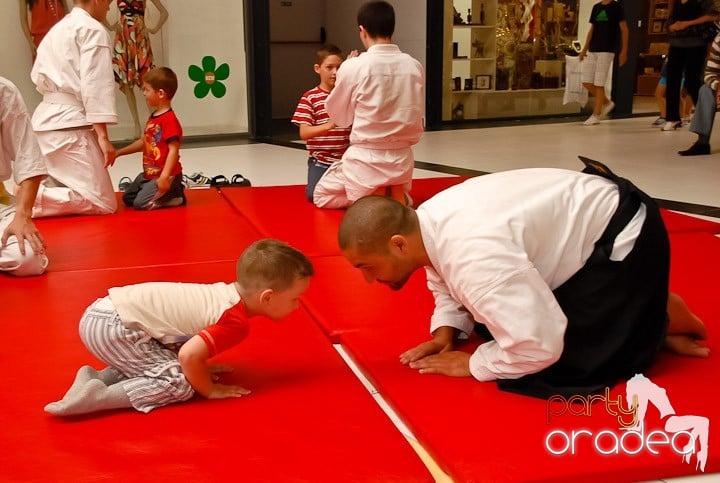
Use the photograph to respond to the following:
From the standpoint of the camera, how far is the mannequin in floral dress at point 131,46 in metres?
7.71

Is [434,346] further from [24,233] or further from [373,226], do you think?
[24,233]

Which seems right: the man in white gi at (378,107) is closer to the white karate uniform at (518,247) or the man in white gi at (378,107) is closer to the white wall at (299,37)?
the white karate uniform at (518,247)

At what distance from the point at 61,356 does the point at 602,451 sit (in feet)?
5.05

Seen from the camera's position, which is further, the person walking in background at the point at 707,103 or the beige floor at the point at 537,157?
the person walking in background at the point at 707,103

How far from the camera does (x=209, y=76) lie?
8445 millimetres

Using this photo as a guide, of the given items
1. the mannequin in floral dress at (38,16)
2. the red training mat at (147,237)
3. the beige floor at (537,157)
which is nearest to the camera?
the red training mat at (147,237)

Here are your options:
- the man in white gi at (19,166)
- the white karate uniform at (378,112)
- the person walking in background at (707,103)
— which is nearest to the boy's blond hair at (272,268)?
the man in white gi at (19,166)

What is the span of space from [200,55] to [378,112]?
A: 16.1 feet

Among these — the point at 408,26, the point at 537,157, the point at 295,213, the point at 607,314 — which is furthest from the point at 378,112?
the point at 408,26

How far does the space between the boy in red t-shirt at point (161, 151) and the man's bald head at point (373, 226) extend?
2.69 meters

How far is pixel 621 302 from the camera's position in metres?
1.98

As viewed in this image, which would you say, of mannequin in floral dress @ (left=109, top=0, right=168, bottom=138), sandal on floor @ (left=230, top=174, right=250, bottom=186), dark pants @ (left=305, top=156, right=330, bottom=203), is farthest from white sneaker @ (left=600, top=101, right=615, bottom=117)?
dark pants @ (left=305, top=156, right=330, bottom=203)

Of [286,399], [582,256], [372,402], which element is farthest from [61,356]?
[582,256]

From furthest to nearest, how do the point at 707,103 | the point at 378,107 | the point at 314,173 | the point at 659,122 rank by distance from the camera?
the point at 659,122, the point at 707,103, the point at 314,173, the point at 378,107
